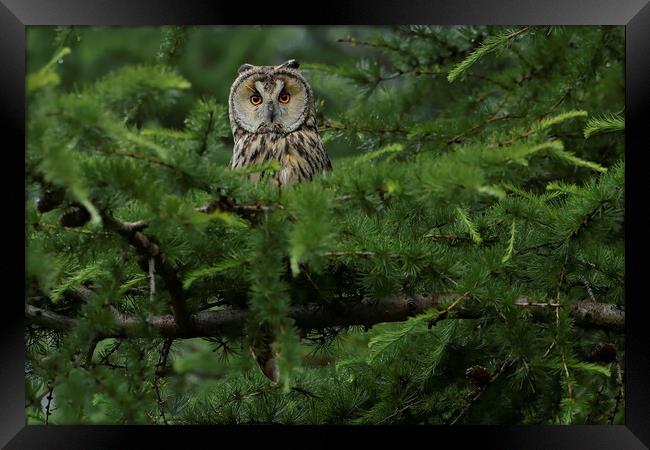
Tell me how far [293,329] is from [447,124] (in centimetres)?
126

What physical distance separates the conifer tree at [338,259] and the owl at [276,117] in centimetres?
23

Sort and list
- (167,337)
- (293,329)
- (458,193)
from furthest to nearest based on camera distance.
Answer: (167,337)
(293,329)
(458,193)

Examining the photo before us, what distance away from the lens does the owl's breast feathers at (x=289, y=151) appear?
3021 mm

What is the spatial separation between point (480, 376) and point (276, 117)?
1.27 meters

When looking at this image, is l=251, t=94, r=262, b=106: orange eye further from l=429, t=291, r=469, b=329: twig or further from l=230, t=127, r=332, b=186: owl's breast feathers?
l=429, t=291, r=469, b=329: twig

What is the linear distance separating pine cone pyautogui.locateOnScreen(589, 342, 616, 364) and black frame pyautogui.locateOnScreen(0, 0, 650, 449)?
0.99 feet

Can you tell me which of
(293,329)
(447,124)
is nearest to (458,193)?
(293,329)

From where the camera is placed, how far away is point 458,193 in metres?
1.56

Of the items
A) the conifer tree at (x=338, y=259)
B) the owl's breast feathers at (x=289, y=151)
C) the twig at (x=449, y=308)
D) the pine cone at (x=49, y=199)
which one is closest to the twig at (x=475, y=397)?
the conifer tree at (x=338, y=259)

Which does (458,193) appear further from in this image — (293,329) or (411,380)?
(411,380)

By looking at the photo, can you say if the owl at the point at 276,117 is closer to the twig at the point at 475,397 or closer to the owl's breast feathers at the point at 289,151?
the owl's breast feathers at the point at 289,151

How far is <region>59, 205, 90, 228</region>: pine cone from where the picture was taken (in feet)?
5.33

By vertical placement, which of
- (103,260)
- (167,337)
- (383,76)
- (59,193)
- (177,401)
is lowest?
(177,401)

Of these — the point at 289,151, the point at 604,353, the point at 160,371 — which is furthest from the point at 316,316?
the point at 289,151
